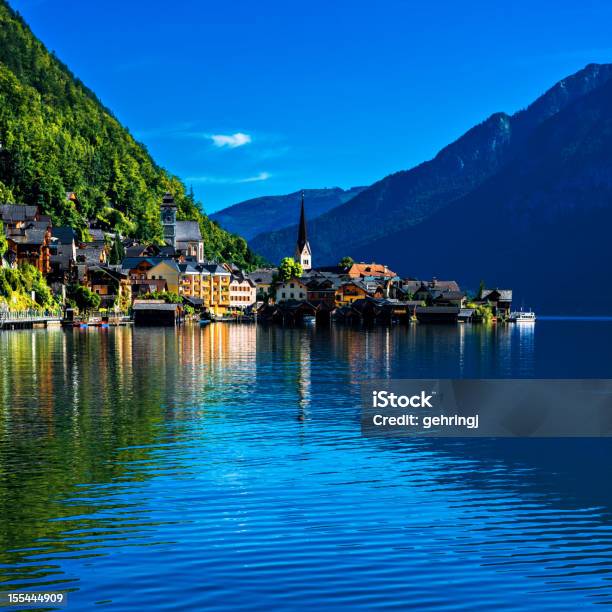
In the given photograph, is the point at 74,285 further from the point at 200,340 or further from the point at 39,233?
the point at 200,340

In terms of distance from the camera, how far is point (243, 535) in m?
24.3

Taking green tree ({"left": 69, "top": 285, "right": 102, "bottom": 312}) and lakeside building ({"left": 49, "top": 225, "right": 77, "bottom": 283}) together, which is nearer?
lakeside building ({"left": 49, "top": 225, "right": 77, "bottom": 283})

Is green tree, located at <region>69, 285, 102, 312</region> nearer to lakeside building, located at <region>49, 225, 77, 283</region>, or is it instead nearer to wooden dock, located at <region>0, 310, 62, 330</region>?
lakeside building, located at <region>49, 225, 77, 283</region>

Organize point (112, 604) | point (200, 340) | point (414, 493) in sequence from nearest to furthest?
1. point (112, 604)
2. point (414, 493)
3. point (200, 340)

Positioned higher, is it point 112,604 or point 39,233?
point 39,233

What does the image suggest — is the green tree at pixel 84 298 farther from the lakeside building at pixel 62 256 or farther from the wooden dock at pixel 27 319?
the wooden dock at pixel 27 319

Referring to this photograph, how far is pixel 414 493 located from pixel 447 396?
103 ft

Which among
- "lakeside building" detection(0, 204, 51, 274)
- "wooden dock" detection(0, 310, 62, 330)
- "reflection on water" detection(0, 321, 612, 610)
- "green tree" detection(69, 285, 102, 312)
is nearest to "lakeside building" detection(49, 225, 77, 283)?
"lakeside building" detection(0, 204, 51, 274)

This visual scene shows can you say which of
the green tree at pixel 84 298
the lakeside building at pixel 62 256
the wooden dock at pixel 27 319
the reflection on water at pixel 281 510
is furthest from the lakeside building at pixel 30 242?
the reflection on water at pixel 281 510

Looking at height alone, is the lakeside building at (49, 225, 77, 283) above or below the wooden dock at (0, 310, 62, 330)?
above

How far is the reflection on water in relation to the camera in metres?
20.8

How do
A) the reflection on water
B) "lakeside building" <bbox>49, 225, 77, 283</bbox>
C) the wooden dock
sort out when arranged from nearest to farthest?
the reflection on water, the wooden dock, "lakeside building" <bbox>49, 225, 77, 283</bbox>

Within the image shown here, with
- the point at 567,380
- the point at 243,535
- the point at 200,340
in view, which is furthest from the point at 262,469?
the point at 200,340

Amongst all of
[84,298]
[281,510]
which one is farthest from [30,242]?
[281,510]
